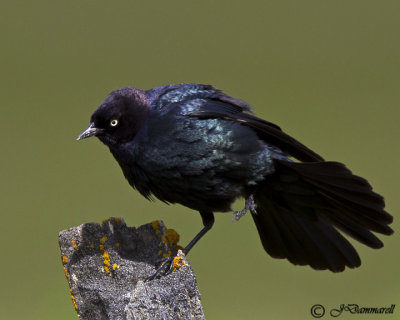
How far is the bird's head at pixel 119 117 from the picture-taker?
16.2 feet

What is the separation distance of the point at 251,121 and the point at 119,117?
2.48ft

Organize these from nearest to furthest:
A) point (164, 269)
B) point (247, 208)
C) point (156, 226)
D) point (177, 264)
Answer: point (177, 264) < point (164, 269) < point (156, 226) < point (247, 208)

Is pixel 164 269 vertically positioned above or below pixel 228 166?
below

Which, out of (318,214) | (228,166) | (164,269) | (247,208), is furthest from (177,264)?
(318,214)

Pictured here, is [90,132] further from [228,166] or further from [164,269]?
[164,269]

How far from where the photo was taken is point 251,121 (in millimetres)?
4949

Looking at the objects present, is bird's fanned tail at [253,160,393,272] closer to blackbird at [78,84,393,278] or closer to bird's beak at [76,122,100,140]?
blackbird at [78,84,393,278]

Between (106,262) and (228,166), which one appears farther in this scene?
(228,166)

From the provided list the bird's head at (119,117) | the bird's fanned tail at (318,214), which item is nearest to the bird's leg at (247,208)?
the bird's fanned tail at (318,214)

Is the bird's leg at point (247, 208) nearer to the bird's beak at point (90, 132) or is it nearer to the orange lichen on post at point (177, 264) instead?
the bird's beak at point (90, 132)

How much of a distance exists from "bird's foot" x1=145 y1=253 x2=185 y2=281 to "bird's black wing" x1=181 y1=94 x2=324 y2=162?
1.12m

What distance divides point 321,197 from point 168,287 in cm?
175

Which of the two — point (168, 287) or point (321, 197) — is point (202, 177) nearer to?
point (321, 197)

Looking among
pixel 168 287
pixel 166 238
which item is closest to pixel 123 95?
pixel 166 238
